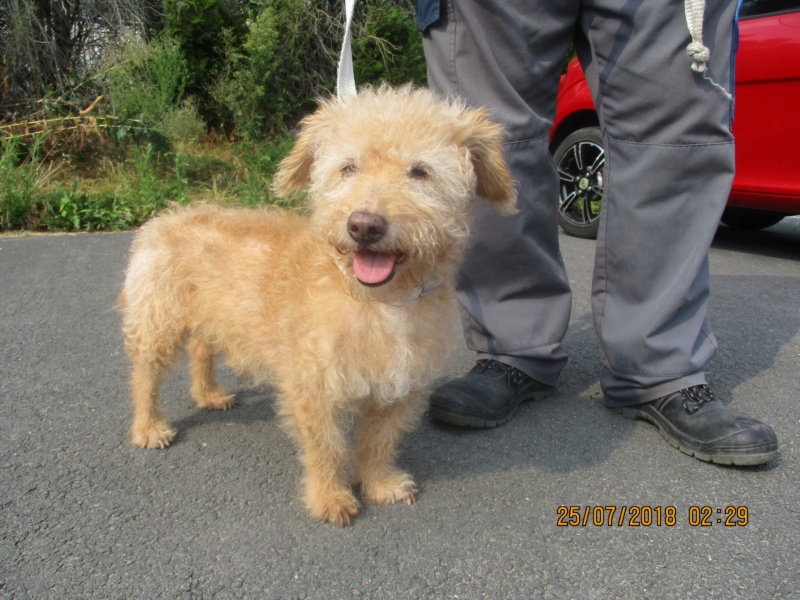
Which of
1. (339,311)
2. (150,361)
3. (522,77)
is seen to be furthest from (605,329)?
(150,361)

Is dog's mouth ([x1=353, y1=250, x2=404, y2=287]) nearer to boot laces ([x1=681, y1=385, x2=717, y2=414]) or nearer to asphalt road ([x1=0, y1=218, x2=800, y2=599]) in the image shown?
asphalt road ([x1=0, y1=218, x2=800, y2=599])

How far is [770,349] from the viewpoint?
378 cm

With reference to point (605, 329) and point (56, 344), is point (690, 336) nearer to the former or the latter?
point (605, 329)

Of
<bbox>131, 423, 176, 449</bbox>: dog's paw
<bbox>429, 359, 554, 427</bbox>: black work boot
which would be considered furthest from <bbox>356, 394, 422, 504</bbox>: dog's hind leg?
<bbox>131, 423, 176, 449</bbox>: dog's paw

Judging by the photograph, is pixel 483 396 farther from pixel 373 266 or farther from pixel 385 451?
pixel 373 266

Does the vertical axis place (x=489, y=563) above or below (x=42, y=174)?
below

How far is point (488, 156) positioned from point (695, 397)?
4.83 feet

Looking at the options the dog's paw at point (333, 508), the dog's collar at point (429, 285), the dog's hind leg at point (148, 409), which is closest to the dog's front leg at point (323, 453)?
the dog's paw at point (333, 508)

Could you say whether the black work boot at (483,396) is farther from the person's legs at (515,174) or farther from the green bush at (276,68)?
the green bush at (276,68)

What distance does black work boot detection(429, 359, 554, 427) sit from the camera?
284 centimetres

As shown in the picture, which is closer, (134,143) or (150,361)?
(150,361)

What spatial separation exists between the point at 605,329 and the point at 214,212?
1.96 metres

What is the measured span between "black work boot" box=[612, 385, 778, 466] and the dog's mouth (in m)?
1.57

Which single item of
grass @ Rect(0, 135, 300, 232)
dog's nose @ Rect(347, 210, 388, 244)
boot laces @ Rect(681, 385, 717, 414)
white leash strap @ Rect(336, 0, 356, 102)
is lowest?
boot laces @ Rect(681, 385, 717, 414)
